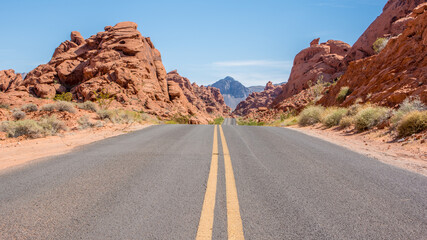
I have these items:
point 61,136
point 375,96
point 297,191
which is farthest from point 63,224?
point 375,96

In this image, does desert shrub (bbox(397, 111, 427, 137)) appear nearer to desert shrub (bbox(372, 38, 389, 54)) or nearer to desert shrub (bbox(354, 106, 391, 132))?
desert shrub (bbox(354, 106, 391, 132))

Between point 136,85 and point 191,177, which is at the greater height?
point 136,85

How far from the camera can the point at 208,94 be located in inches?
5522

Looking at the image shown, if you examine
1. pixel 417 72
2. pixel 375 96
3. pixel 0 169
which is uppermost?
pixel 417 72

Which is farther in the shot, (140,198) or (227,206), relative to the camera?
(140,198)

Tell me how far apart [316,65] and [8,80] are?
90030mm

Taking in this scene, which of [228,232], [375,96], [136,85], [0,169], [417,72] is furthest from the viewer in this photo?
[136,85]

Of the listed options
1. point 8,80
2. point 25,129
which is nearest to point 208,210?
point 25,129

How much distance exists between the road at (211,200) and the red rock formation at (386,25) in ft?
157

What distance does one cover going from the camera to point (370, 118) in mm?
10000

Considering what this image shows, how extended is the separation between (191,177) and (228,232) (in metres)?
1.73

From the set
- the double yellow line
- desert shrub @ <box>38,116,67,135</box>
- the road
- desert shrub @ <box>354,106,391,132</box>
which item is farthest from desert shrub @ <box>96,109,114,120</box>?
desert shrub @ <box>354,106,391,132</box>

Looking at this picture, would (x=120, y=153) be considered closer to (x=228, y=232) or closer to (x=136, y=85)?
(x=228, y=232)

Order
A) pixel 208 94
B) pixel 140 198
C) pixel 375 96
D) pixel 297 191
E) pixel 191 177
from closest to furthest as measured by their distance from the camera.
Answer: pixel 140 198
pixel 297 191
pixel 191 177
pixel 375 96
pixel 208 94
